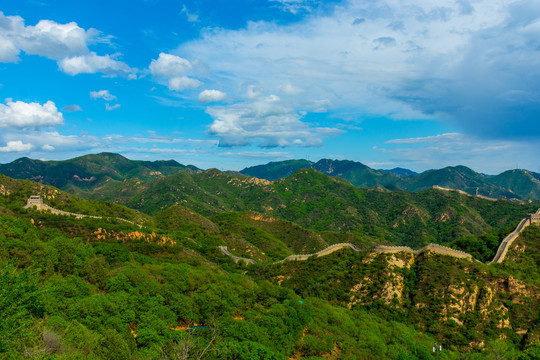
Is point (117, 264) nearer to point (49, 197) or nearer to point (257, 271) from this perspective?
point (257, 271)

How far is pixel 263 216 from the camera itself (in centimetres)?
15912

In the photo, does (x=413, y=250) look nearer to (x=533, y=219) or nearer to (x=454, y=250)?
(x=454, y=250)

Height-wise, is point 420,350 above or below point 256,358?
below

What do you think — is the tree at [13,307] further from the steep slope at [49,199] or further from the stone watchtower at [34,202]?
the stone watchtower at [34,202]

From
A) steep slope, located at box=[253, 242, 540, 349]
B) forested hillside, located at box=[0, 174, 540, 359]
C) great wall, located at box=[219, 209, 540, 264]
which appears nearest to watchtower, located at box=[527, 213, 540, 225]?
great wall, located at box=[219, 209, 540, 264]

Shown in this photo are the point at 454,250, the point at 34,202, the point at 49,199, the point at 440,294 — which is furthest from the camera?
the point at 49,199

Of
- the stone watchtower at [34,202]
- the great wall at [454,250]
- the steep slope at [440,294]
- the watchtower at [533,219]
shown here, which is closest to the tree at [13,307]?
the steep slope at [440,294]

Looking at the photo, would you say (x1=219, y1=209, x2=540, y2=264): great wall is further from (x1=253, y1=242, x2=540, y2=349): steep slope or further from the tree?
the tree

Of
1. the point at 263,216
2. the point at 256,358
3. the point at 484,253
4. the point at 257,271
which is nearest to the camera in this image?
the point at 256,358

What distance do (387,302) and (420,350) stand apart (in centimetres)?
1625

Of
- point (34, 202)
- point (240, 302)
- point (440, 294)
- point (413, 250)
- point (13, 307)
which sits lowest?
point (440, 294)

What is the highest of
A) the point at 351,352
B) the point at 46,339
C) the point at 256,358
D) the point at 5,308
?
the point at 5,308

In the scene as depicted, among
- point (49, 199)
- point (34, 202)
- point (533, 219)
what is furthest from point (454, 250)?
point (49, 199)

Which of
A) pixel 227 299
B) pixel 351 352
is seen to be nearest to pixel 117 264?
pixel 227 299
